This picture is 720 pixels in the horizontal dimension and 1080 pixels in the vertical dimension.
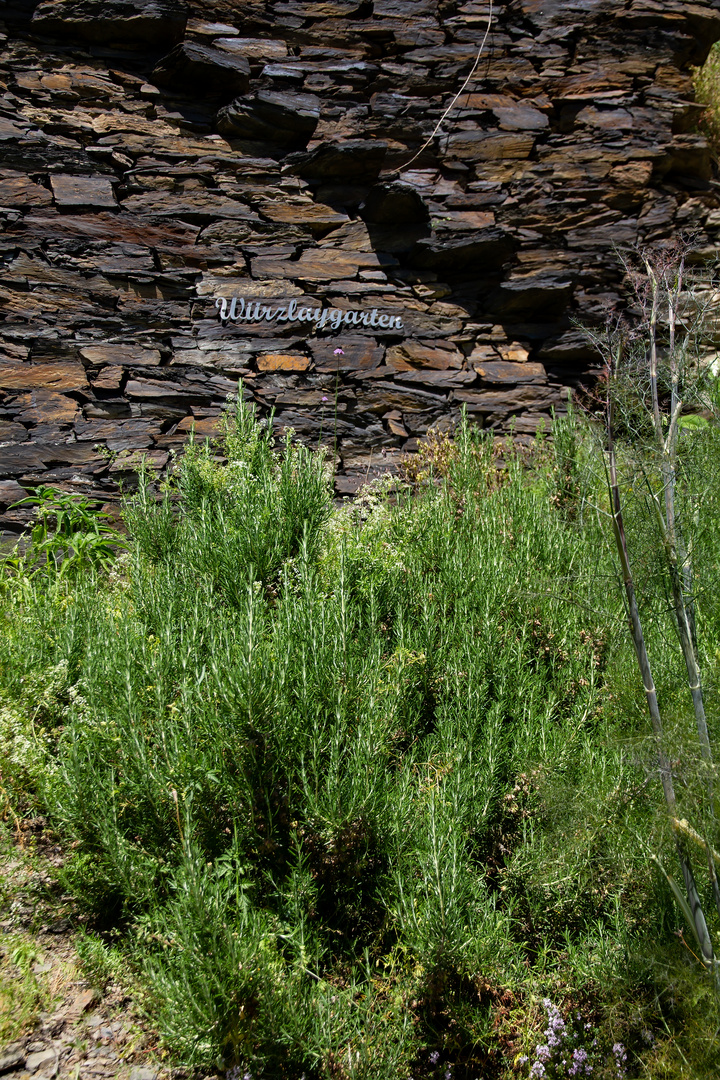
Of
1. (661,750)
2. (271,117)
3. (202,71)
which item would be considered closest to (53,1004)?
(661,750)

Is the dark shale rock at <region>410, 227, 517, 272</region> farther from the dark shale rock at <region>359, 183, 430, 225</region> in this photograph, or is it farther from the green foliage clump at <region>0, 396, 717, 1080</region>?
the green foliage clump at <region>0, 396, 717, 1080</region>

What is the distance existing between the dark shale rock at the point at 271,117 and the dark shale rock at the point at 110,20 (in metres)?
0.76

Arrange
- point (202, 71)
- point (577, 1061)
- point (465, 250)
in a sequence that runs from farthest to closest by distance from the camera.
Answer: point (465, 250), point (202, 71), point (577, 1061)

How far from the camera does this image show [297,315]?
20.0 feet

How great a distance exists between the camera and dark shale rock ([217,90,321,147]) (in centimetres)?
607

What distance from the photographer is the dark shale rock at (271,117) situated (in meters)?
6.07

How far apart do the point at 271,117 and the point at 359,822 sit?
5.74 meters

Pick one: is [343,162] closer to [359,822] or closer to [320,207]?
[320,207]

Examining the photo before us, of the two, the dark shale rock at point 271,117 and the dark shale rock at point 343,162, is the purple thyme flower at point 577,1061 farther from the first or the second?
the dark shale rock at point 271,117

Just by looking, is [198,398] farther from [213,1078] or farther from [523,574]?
[213,1078]

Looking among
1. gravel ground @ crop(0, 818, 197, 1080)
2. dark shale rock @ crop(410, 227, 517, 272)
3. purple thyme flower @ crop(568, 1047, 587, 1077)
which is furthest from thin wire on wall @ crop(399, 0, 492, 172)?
purple thyme flower @ crop(568, 1047, 587, 1077)

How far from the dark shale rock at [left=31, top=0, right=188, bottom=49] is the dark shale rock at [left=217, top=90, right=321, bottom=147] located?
2.51 ft

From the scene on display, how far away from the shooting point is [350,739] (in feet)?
8.70

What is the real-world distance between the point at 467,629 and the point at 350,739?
0.97 metres
